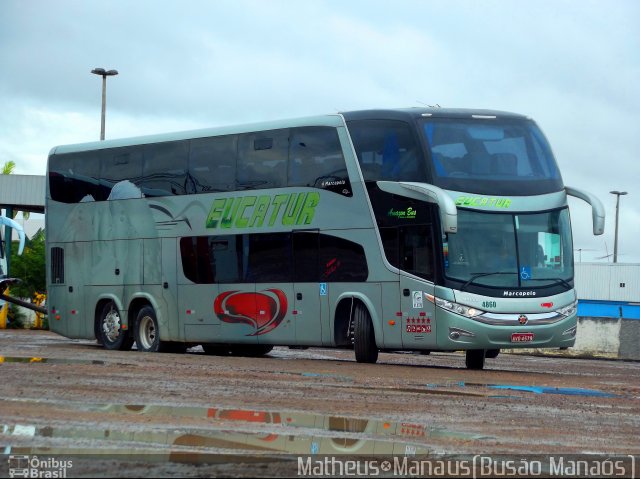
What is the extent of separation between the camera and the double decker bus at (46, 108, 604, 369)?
20.4m

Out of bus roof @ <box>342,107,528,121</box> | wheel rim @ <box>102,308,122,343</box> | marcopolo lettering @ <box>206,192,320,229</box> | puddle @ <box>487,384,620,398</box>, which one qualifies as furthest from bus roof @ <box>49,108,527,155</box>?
puddle @ <box>487,384,620,398</box>

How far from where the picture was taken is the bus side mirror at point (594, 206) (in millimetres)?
21516

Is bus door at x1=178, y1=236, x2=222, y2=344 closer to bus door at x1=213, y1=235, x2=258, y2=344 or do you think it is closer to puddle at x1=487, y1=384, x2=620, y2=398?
bus door at x1=213, y1=235, x2=258, y2=344

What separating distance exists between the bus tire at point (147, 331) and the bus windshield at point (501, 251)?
769cm

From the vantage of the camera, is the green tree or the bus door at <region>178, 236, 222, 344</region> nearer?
the bus door at <region>178, 236, 222, 344</region>

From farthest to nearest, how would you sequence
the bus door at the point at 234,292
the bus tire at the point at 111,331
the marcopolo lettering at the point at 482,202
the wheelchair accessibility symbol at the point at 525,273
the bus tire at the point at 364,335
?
the bus tire at the point at 111,331, the bus door at the point at 234,292, the bus tire at the point at 364,335, the wheelchair accessibility symbol at the point at 525,273, the marcopolo lettering at the point at 482,202

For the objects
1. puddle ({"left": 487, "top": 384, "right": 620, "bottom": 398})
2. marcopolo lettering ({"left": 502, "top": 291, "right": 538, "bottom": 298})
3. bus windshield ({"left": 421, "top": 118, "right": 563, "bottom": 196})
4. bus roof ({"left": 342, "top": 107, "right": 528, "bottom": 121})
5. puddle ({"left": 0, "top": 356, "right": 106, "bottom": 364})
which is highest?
bus roof ({"left": 342, "top": 107, "right": 528, "bottom": 121})

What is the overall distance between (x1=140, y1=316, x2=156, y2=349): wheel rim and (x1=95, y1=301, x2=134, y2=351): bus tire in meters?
0.39

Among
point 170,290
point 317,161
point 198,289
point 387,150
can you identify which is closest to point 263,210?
point 317,161

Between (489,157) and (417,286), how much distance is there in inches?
96.0

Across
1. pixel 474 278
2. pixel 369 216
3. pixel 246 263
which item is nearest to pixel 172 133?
pixel 246 263

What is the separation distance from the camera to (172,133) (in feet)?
83.1

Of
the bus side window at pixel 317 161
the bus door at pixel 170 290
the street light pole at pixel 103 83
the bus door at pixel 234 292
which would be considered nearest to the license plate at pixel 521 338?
the bus side window at pixel 317 161

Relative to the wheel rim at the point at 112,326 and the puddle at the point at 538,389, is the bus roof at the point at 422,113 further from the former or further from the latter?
the wheel rim at the point at 112,326
